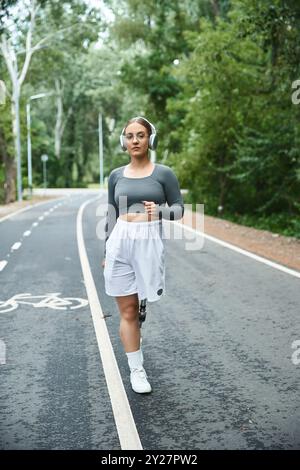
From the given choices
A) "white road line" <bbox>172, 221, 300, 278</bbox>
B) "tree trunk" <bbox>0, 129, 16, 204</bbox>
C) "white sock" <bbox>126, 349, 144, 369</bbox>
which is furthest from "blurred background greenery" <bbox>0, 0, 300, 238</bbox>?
"white sock" <bbox>126, 349, 144, 369</bbox>

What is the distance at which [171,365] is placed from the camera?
535 centimetres

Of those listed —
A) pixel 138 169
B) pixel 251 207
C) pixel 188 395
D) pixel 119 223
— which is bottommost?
pixel 251 207

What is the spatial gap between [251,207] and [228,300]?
706 inches

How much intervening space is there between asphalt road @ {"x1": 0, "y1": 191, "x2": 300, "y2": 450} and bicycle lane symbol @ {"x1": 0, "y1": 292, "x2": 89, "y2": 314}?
2cm

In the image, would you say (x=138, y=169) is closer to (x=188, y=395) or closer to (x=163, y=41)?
(x=188, y=395)

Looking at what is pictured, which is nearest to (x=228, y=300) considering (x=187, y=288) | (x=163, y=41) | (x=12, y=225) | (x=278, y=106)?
(x=187, y=288)

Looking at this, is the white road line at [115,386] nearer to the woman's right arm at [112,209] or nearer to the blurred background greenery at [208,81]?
the woman's right arm at [112,209]

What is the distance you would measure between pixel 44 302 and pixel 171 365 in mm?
3227

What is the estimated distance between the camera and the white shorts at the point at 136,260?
454 cm

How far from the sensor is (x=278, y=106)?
19.0 meters

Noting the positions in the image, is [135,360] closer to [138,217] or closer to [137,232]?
[137,232]

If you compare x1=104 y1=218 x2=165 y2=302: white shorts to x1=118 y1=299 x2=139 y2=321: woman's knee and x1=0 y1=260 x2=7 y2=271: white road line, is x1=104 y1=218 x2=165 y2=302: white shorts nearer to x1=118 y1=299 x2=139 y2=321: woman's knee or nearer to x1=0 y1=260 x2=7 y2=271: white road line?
x1=118 y1=299 x2=139 y2=321: woman's knee

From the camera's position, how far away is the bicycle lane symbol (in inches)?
309

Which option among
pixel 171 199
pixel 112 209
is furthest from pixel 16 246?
pixel 171 199
